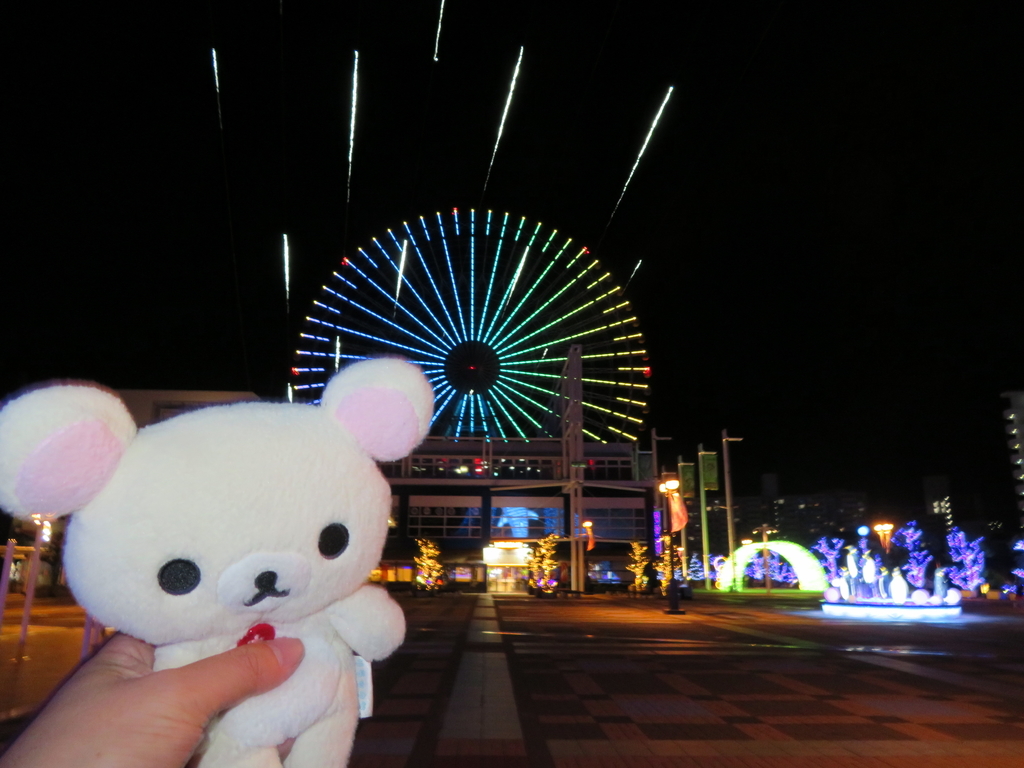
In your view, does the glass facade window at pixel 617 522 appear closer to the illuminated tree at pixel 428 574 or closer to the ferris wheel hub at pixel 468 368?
the illuminated tree at pixel 428 574

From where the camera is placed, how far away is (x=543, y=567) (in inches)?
1620

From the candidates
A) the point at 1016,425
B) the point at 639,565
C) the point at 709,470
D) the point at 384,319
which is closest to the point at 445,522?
the point at 639,565

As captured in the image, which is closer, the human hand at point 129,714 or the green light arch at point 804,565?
the human hand at point 129,714

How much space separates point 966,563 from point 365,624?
139ft

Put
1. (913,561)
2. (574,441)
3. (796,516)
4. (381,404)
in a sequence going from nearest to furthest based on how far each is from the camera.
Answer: (381,404)
(913,561)
(574,441)
(796,516)

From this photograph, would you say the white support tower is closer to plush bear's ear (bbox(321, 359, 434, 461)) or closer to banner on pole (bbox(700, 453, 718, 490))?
banner on pole (bbox(700, 453, 718, 490))

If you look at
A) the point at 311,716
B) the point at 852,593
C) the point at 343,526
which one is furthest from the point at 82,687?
the point at 852,593

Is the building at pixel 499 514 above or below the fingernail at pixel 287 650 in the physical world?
above

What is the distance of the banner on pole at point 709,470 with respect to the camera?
4688 centimetres

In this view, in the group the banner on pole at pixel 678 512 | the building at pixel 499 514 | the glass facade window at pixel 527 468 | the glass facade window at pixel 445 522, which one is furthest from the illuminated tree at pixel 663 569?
the glass facade window at pixel 445 522

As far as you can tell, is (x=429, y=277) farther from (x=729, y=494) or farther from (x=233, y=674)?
(x=233, y=674)

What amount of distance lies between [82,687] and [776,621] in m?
21.0

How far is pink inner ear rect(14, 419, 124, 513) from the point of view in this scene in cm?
150

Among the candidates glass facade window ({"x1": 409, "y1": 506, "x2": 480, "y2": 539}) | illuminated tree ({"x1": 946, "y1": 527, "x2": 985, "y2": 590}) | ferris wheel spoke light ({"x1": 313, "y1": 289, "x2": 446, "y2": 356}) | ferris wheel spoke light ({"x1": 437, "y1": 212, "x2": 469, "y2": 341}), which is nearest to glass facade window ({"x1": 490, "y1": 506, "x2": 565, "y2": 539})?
glass facade window ({"x1": 409, "y1": 506, "x2": 480, "y2": 539})
